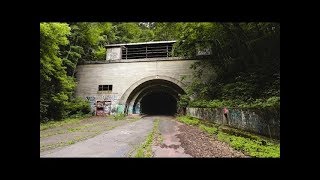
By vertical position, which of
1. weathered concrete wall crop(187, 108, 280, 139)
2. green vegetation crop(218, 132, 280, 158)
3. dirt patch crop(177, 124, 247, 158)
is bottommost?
dirt patch crop(177, 124, 247, 158)

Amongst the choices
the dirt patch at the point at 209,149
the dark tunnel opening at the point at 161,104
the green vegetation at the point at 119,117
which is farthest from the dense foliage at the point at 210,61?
the dark tunnel opening at the point at 161,104

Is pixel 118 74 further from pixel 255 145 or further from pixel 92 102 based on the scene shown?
pixel 255 145

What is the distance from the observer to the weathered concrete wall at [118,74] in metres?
22.8

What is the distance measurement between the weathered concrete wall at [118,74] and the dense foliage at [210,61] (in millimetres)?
894

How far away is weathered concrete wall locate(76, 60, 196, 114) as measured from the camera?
22766 millimetres

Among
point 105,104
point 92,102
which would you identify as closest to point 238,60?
point 105,104

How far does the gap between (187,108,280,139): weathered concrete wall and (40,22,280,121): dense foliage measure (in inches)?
32.3

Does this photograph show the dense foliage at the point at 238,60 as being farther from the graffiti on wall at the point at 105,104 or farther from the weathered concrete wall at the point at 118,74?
the graffiti on wall at the point at 105,104

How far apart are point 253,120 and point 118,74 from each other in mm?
16463

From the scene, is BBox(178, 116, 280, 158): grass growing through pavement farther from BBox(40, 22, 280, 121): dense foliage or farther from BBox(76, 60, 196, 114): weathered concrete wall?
BBox(76, 60, 196, 114): weathered concrete wall

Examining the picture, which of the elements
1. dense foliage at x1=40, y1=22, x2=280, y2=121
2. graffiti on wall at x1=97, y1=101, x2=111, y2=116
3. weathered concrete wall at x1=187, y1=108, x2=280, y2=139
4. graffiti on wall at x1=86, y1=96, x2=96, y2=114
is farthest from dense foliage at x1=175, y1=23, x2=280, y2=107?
graffiti on wall at x1=86, y1=96, x2=96, y2=114
